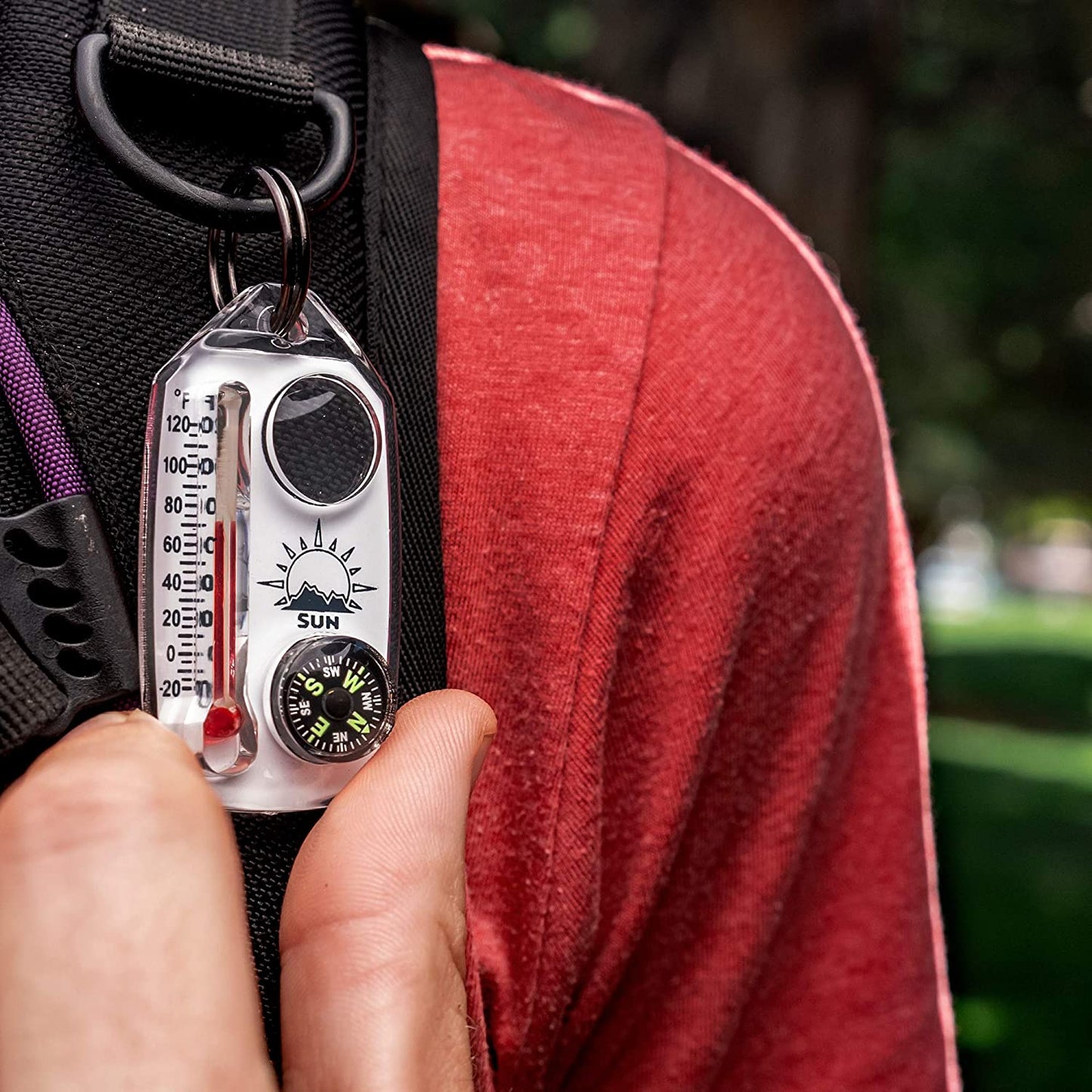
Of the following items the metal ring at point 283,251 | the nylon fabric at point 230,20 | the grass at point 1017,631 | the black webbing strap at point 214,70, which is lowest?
the grass at point 1017,631

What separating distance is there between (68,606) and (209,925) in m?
0.18

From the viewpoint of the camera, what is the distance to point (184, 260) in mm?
623

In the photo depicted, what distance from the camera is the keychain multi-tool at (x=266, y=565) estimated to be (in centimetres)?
56

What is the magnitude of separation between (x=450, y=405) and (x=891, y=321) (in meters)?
8.51

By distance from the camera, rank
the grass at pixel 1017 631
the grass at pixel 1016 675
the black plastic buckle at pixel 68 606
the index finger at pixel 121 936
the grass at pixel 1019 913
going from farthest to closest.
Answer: the grass at pixel 1017 631 → the grass at pixel 1016 675 → the grass at pixel 1019 913 → the black plastic buckle at pixel 68 606 → the index finger at pixel 121 936

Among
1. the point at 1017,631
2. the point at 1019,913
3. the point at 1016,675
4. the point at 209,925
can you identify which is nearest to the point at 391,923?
the point at 209,925

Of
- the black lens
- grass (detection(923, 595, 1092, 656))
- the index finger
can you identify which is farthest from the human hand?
grass (detection(923, 595, 1092, 656))

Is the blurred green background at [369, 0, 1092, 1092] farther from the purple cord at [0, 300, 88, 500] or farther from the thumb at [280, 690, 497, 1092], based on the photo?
the thumb at [280, 690, 497, 1092]

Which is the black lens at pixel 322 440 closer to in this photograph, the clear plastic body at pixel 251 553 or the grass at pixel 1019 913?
the clear plastic body at pixel 251 553

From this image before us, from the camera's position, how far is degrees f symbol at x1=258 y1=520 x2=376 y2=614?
1.88 ft

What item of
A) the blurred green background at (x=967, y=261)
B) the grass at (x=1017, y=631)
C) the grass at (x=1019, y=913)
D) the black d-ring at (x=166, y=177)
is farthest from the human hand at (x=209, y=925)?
the grass at (x=1017, y=631)

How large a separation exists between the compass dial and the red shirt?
0.11m

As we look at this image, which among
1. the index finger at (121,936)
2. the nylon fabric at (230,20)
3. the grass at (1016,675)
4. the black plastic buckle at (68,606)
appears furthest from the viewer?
the grass at (1016,675)

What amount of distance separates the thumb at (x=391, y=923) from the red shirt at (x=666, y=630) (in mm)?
105
